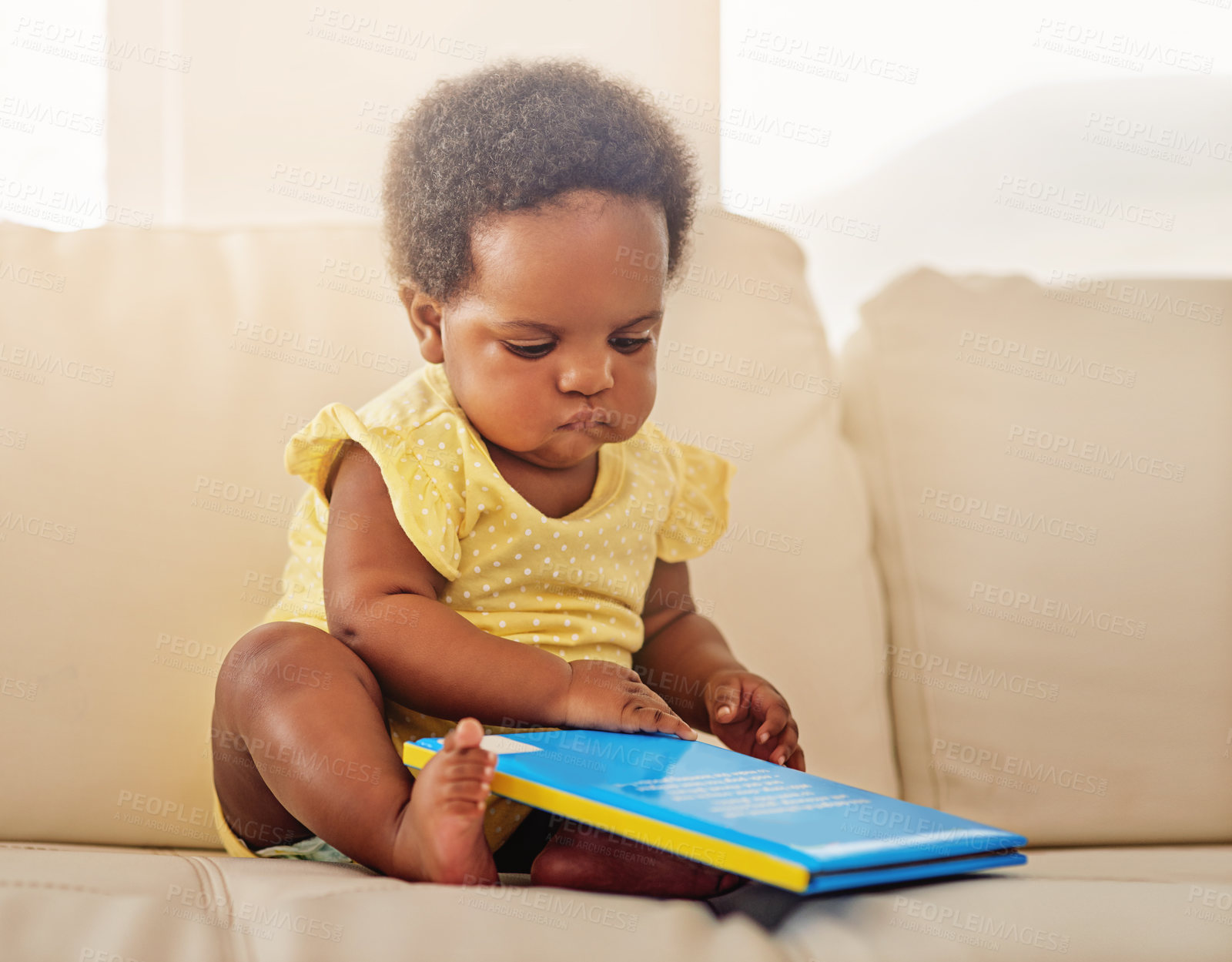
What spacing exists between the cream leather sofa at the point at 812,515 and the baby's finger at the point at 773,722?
180 millimetres

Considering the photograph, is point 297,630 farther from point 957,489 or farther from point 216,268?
point 957,489

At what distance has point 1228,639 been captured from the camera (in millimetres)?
1147

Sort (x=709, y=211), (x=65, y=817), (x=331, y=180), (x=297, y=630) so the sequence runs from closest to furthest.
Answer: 1. (x=297, y=630)
2. (x=65, y=817)
3. (x=709, y=211)
4. (x=331, y=180)

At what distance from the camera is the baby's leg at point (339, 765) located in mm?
625

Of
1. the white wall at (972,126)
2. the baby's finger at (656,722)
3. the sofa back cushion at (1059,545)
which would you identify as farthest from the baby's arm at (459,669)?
the white wall at (972,126)

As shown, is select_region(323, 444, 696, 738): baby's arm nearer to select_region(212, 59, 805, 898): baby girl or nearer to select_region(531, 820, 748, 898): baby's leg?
select_region(212, 59, 805, 898): baby girl

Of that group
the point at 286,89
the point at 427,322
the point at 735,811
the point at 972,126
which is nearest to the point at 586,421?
the point at 427,322

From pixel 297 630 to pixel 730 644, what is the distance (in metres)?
0.51

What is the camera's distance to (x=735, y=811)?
60cm

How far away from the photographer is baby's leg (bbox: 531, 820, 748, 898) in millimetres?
667

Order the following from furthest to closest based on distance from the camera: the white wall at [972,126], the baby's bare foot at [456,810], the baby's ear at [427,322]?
1. the white wall at [972,126]
2. the baby's ear at [427,322]
3. the baby's bare foot at [456,810]

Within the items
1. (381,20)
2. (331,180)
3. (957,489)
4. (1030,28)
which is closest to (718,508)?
(957,489)

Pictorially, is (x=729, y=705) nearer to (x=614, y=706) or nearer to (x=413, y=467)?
(x=614, y=706)

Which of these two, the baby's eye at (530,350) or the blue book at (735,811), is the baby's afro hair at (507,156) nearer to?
the baby's eye at (530,350)
